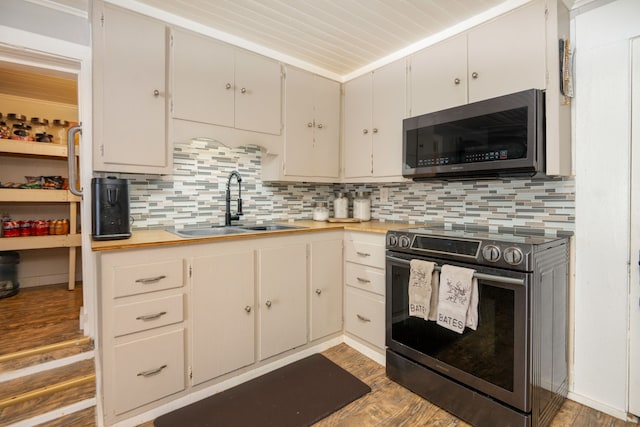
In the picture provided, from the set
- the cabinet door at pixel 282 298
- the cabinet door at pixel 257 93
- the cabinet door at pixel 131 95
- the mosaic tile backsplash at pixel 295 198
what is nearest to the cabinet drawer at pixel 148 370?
the cabinet door at pixel 282 298

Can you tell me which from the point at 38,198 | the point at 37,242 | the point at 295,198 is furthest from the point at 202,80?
the point at 37,242

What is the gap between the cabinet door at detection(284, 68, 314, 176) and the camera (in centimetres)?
252

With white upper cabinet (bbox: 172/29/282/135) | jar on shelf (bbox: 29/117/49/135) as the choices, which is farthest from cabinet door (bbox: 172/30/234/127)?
jar on shelf (bbox: 29/117/49/135)

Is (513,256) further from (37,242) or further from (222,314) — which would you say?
(37,242)

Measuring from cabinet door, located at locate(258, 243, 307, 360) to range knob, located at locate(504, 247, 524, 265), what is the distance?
50.2 inches

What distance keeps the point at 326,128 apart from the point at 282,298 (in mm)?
1574

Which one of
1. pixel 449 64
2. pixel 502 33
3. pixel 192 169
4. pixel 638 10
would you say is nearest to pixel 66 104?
pixel 192 169

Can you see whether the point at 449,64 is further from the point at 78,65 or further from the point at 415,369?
the point at 78,65

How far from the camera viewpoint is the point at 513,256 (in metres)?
1.36

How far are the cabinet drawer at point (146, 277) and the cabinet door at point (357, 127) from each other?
Answer: 170 cm

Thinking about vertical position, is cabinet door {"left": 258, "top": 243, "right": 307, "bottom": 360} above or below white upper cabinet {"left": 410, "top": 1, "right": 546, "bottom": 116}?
below

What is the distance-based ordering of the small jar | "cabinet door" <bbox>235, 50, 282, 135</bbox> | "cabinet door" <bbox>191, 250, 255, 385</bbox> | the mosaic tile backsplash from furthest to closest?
the small jar
"cabinet door" <bbox>235, 50, 282, 135</bbox>
the mosaic tile backsplash
"cabinet door" <bbox>191, 250, 255, 385</bbox>

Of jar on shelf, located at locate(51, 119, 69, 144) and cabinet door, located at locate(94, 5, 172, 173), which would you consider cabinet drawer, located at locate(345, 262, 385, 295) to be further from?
jar on shelf, located at locate(51, 119, 69, 144)

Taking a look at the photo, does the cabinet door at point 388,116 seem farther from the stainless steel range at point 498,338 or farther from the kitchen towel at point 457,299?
the kitchen towel at point 457,299
